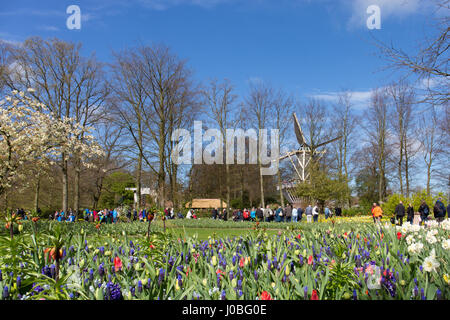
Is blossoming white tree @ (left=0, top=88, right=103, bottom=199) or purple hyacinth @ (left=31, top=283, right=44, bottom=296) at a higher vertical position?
blossoming white tree @ (left=0, top=88, right=103, bottom=199)

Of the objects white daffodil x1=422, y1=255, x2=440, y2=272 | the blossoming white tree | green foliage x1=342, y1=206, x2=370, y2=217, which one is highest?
the blossoming white tree

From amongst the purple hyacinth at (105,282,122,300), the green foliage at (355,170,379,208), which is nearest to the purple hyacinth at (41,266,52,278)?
the purple hyacinth at (105,282,122,300)

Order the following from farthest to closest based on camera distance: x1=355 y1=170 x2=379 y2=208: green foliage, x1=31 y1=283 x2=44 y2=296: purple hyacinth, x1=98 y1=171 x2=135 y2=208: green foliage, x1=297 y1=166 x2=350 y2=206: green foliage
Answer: x1=98 y1=171 x2=135 y2=208: green foliage → x1=355 y1=170 x2=379 y2=208: green foliage → x1=297 y1=166 x2=350 y2=206: green foliage → x1=31 y1=283 x2=44 y2=296: purple hyacinth

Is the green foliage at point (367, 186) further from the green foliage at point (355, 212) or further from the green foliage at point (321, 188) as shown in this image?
the green foliage at point (321, 188)

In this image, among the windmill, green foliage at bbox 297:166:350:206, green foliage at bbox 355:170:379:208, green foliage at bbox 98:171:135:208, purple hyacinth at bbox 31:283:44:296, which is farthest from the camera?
green foliage at bbox 98:171:135:208

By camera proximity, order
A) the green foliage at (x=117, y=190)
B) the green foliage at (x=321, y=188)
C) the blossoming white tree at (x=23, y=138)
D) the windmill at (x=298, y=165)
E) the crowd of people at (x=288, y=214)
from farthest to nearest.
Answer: the green foliage at (x=117, y=190) → the windmill at (x=298, y=165) → the green foliage at (x=321, y=188) → the crowd of people at (x=288, y=214) → the blossoming white tree at (x=23, y=138)

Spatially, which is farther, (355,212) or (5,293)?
(355,212)

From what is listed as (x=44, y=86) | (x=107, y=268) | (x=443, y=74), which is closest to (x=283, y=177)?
(x=44, y=86)

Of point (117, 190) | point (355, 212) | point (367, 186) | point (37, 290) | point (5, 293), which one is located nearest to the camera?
point (5, 293)

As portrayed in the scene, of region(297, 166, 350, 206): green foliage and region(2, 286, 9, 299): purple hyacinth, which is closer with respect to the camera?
region(2, 286, 9, 299): purple hyacinth

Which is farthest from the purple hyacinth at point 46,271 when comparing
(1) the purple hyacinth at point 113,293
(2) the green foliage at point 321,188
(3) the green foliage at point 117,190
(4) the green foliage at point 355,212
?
(3) the green foliage at point 117,190

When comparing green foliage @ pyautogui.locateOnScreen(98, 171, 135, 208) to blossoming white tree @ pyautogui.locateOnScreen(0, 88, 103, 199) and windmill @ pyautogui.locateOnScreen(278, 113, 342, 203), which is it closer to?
windmill @ pyautogui.locateOnScreen(278, 113, 342, 203)

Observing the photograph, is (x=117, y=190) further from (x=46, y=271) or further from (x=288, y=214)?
(x=46, y=271)

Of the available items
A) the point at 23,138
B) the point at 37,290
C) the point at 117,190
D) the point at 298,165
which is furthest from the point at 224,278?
the point at 117,190
